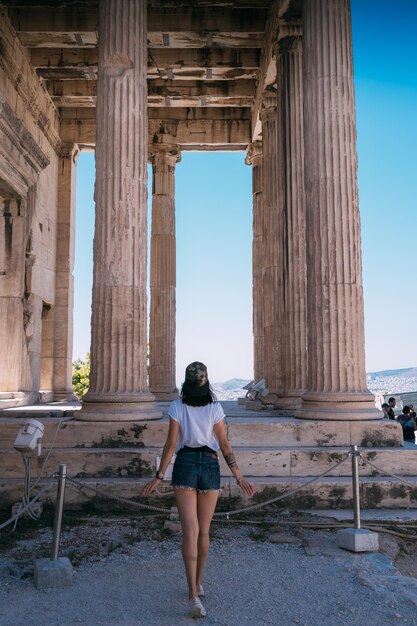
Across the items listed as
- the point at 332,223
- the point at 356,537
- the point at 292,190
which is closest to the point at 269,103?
the point at 292,190

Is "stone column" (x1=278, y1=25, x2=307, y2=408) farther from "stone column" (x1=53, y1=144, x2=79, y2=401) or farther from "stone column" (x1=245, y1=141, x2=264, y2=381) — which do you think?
"stone column" (x1=53, y1=144, x2=79, y2=401)

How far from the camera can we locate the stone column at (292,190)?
19.4m

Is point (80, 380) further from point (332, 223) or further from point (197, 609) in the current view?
point (197, 609)

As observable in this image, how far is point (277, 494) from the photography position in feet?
38.9

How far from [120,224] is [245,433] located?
18.9 feet

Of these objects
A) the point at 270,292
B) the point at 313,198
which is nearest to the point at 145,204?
the point at 313,198

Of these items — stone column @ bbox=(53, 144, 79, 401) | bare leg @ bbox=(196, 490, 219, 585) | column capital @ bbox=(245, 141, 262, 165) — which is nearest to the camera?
bare leg @ bbox=(196, 490, 219, 585)

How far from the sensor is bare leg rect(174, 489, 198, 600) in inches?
278

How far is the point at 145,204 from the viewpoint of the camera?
611 inches

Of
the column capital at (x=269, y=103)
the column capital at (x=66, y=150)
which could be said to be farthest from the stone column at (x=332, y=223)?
the column capital at (x=66, y=150)

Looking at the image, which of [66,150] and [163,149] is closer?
[66,150]

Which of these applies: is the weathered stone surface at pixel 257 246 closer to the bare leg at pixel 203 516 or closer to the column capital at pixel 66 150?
the column capital at pixel 66 150

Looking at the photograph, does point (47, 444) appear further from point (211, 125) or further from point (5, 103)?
point (211, 125)

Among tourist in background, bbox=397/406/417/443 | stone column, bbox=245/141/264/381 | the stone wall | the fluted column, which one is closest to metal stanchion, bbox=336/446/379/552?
the fluted column
